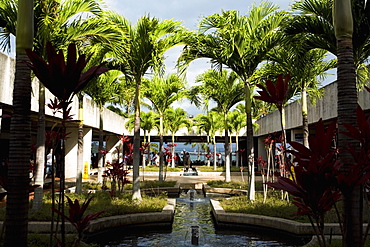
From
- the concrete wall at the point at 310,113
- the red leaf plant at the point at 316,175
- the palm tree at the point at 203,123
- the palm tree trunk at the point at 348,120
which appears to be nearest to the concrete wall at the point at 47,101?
the red leaf plant at the point at 316,175

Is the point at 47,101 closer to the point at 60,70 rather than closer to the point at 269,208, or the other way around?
the point at 269,208

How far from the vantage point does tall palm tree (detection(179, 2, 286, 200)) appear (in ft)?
31.7

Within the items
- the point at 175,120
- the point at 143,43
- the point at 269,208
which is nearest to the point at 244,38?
the point at 143,43

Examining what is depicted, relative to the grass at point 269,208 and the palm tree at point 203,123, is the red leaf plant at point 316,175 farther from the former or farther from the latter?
the palm tree at point 203,123

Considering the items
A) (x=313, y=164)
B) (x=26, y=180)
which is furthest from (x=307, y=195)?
(x=26, y=180)

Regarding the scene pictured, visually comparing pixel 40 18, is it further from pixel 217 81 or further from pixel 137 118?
pixel 217 81

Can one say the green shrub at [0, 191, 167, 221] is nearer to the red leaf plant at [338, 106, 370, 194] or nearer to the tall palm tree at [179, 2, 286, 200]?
the tall palm tree at [179, 2, 286, 200]

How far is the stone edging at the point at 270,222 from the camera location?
21.6 ft

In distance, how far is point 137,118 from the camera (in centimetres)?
979

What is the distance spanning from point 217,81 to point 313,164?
1459 cm

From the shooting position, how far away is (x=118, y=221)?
729 cm

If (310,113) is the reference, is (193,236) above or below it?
below

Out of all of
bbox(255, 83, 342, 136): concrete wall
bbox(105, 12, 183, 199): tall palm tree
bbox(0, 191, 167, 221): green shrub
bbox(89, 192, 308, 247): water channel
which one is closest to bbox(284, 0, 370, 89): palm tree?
bbox(105, 12, 183, 199): tall palm tree

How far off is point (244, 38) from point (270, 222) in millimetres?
5630
